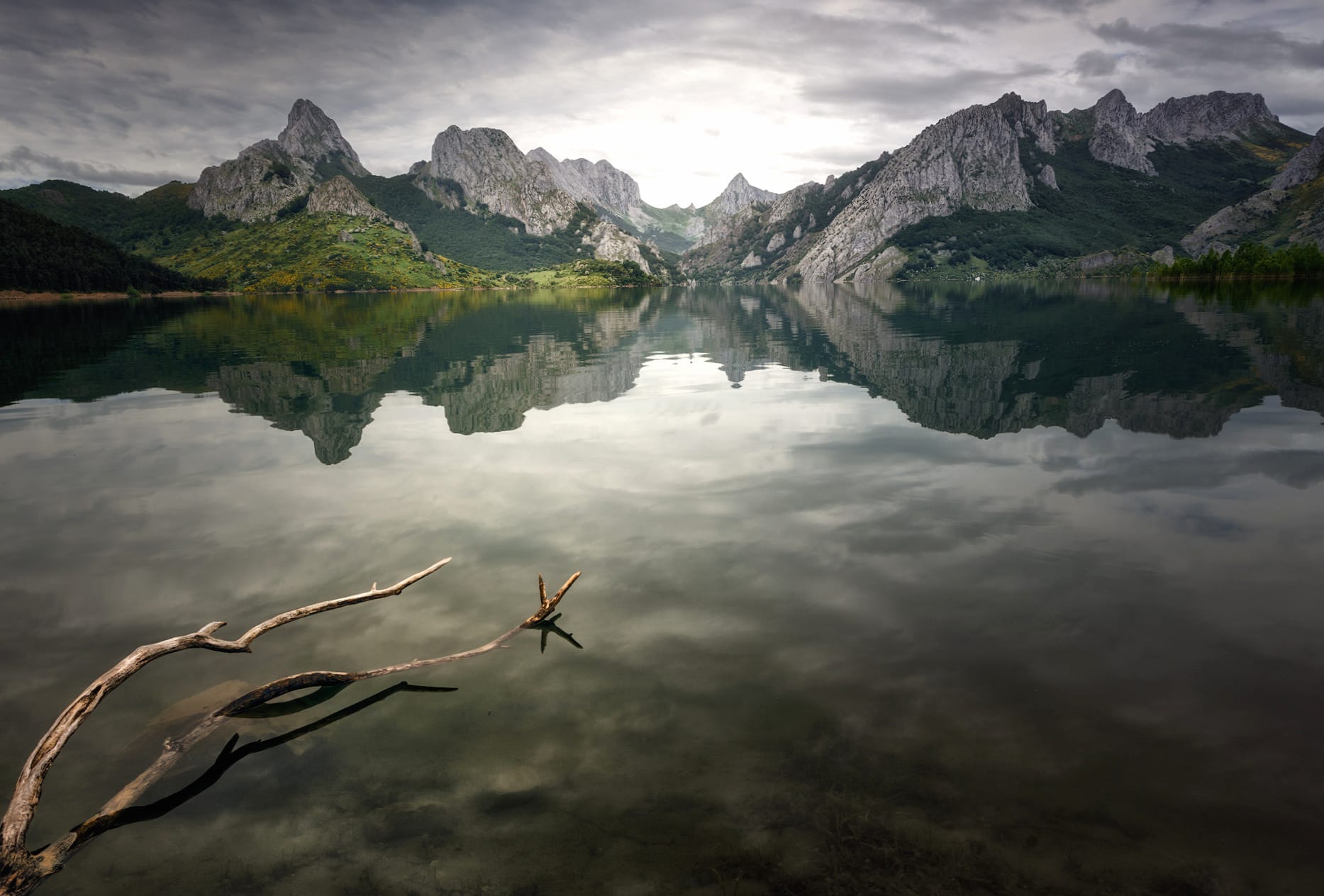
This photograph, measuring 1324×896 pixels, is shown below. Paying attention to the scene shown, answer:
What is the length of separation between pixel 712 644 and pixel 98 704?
1064cm

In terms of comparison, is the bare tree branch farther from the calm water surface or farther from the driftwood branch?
the calm water surface

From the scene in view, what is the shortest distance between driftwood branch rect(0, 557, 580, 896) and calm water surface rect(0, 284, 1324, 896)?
274 millimetres

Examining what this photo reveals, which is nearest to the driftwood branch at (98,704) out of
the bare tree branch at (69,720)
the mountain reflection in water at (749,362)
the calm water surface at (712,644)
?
the bare tree branch at (69,720)

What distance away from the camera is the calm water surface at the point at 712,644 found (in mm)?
8133

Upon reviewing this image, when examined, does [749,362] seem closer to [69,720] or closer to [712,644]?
[712,644]

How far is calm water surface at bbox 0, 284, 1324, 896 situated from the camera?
8.13 meters

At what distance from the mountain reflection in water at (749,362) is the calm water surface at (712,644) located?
4.86 feet

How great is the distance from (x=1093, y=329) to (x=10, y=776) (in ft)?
287

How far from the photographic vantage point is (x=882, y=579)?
1477 cm

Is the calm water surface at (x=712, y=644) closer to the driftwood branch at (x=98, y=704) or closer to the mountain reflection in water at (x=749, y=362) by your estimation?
the driftwood branch at (x=98, y=704)

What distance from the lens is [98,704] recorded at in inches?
418

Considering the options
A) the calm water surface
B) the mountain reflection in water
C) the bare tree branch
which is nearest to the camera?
the bare tree branch

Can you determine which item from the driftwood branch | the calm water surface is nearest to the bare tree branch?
the driftwood branch

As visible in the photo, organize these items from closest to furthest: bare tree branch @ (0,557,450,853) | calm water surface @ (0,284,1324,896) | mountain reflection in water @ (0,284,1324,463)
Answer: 1. bare tree branch @ (0,557,450,853)
2. calm water surface @ (0,284,1324,896)
3. mountain reflection in water @ (0,284,1324,463)
